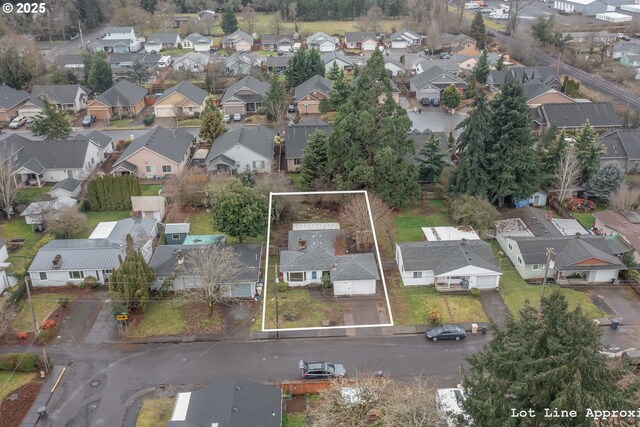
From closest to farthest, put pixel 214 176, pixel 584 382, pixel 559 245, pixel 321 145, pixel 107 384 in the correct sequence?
pixel 584 382, pixel 107 384, pixel 559 245, pixel 321 145, pixel 214 176

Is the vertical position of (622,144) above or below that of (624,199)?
above

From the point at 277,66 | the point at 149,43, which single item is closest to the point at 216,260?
the point at 277,66

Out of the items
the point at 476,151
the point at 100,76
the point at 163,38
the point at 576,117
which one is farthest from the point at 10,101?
the point at 576,117

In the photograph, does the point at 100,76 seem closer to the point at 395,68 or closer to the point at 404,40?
the point at 395,68

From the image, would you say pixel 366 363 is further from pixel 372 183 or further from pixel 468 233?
pixel 372 183

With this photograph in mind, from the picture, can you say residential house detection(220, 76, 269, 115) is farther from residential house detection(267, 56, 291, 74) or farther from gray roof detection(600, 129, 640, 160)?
gray roof detection(600, 129, 640, 160)

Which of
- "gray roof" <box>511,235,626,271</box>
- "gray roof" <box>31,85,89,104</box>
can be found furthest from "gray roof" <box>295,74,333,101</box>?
"gray roof" <box>511,235,626,271</box>
